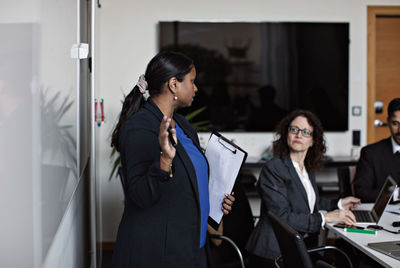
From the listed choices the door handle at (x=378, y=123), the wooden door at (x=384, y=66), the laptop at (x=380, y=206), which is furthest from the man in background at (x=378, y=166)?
the wooden door at (x=384, y=66)

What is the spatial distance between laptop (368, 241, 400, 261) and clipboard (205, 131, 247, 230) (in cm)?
68

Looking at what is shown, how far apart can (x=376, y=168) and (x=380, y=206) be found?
759 millimetres

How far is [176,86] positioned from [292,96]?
2.94 metres

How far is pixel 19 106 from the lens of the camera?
3.33 feet

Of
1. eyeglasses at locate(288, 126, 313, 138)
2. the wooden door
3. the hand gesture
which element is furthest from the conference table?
the wooden door

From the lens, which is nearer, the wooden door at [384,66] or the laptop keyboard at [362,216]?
the laptop keyboard at [362,216]

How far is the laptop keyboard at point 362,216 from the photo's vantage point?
258cm

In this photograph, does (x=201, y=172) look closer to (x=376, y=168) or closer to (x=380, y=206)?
(x=380, y=206)

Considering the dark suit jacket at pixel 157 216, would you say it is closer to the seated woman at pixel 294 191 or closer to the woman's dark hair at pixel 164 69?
the woman's dark hair at pixel 164 69

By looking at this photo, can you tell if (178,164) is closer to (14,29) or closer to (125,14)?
(14,29)

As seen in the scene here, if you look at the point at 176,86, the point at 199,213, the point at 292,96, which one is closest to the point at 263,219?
the point at 199,213

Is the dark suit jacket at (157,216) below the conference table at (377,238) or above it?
above

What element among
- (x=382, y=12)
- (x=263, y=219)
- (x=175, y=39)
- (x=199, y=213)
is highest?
(x=382, y=12)

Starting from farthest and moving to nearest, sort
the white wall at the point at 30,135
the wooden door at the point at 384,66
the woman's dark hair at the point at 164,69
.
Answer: the wooden door at the point at 384,66 < the woman's dark hair at the point at 164,69 < the white wall at the point at 30,135
